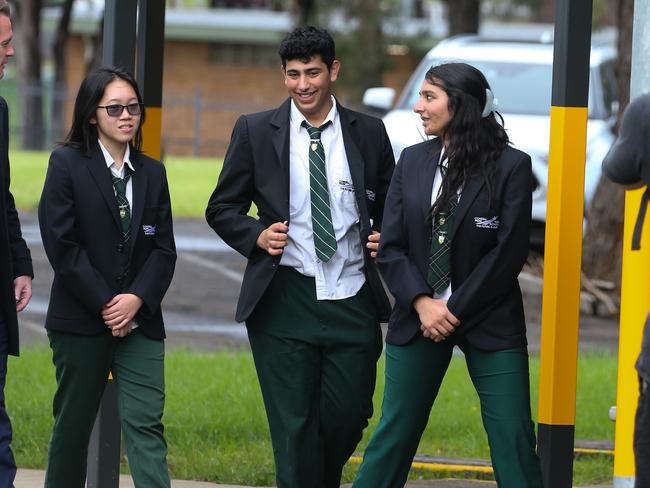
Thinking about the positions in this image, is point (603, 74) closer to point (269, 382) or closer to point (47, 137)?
point (269, 382)

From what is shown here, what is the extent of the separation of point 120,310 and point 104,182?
50 centimetres

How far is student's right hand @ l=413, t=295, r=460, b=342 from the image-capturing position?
18.2 feet

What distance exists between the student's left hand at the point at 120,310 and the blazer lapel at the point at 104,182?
277mm

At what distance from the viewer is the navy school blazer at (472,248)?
557 cm

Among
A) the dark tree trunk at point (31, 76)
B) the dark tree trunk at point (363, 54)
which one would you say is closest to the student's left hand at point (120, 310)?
the dark tree trunk at point (363, 54)

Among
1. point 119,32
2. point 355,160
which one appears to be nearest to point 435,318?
point 355,160

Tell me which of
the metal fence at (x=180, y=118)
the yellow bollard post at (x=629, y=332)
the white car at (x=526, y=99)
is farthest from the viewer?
the metal fence at (x=180, y=118)

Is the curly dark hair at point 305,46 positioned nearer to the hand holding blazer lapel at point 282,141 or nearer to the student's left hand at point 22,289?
the hand holding blazer lapel at point 282,141

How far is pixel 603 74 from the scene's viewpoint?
16.8 meters

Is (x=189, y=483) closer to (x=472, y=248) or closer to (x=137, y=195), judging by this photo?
(x=137, y=195)

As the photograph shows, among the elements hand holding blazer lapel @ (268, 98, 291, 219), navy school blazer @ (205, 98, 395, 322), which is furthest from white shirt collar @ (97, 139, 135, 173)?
hand holding blazer lapel @ (268, 98, 291, 219)

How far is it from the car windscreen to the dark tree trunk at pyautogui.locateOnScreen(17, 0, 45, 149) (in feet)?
83.8

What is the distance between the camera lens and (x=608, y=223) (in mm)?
14742

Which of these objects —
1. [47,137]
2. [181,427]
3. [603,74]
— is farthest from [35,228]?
[47,137]
